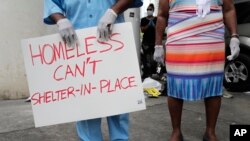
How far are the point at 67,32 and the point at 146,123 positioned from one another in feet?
7.29


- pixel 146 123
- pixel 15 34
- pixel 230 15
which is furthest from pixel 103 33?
pixel 15 34

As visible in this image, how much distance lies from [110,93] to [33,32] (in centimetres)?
366

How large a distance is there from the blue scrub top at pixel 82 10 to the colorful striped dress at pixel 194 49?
89 cm

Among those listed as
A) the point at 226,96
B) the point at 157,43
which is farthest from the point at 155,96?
the point at 157,43

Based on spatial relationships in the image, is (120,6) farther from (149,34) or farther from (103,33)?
(149,34)

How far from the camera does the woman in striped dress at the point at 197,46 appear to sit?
3.48 meters

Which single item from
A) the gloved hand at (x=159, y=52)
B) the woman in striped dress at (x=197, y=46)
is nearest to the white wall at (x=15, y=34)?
the gloved hand at (x=159, y=52)

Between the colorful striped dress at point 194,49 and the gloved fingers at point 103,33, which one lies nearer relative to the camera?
the gloved fingers at point 103,33

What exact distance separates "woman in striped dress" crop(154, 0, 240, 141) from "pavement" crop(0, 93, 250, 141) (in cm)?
67

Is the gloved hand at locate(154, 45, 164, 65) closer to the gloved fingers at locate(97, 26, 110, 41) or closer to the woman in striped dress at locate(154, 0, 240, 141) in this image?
the woman in striped dress at locate(154, 0, 240, 141)

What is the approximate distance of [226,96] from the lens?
6609 mm

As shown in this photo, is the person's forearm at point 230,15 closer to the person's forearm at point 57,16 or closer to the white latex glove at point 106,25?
the white latex glove at point 106,25

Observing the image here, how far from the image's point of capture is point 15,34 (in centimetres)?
603

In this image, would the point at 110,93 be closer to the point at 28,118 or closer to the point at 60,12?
the point at 60,12
